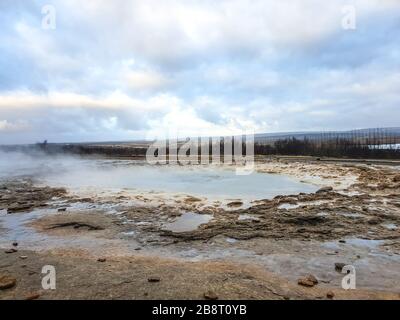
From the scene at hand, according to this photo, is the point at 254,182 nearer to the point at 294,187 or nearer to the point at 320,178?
the point at 294,187

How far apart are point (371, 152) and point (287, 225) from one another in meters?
24.0

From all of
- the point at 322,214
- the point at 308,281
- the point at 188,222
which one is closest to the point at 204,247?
the point at 188,222

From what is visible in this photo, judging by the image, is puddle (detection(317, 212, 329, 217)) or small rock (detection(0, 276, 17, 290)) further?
puddle (detection(317, 212, 329, 217))

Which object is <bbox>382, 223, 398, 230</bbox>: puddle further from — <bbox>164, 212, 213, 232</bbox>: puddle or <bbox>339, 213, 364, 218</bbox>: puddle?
<bbox>164, 212, 213, 232</bbox>: puddle

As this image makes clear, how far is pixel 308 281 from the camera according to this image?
15.8 feet

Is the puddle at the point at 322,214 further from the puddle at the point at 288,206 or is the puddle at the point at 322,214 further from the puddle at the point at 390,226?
the puddle at the point at 390,226

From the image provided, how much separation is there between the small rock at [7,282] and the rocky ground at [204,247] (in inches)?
0.5

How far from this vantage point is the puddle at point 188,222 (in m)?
7.99

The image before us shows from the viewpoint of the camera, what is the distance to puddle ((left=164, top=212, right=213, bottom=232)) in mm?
7992

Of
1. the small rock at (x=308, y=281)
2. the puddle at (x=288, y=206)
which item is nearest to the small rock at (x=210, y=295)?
the small rock at (x=308, y=281)

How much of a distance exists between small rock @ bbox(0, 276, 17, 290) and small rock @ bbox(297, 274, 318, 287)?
3.74 meters

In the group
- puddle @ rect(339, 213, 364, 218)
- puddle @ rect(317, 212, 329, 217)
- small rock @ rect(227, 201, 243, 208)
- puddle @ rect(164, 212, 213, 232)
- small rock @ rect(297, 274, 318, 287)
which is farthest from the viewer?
small rock @ rect(227, 201, 243, 208)

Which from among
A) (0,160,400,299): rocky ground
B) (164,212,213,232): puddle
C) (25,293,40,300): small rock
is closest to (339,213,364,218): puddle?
(0,160,400,299): rocky ground
